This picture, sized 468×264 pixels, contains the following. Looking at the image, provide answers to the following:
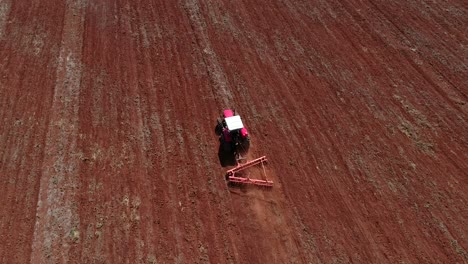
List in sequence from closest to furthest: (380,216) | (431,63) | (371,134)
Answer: (380,216), (371,134), (431,63)

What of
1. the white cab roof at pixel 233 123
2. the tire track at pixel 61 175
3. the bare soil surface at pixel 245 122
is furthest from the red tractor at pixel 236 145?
the tire track at pixel 61 175

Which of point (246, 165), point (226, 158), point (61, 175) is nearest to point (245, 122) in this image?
point (226, 158)

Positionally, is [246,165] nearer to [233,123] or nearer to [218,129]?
[233,123]

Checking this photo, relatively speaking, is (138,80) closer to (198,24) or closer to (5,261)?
(198,24)

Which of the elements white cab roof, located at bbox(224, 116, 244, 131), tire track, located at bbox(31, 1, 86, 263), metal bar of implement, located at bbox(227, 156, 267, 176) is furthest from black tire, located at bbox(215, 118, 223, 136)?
tire track, located at bbox(31, 1, 86, 263)

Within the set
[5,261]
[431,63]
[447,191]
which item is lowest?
[5,261]

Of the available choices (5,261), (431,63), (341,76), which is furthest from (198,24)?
(5,261)

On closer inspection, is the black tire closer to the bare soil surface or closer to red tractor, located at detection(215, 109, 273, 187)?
red tractor, located at detection(215, 109, 273, 187)
